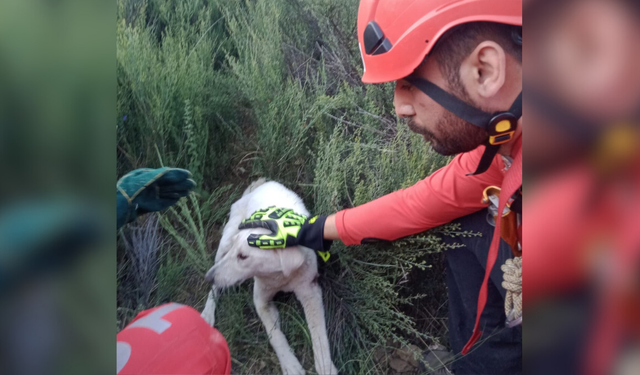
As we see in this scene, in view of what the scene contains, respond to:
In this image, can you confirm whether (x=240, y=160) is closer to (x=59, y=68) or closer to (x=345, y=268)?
(x=345, y=268)

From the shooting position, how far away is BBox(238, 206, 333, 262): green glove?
5.45 feet

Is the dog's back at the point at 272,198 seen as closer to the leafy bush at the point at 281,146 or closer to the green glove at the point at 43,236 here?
the leafy bush at the point at 281,146

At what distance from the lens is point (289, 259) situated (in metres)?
1.71

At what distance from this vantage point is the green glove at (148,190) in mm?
1292

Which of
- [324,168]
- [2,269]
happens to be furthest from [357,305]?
[2,269]

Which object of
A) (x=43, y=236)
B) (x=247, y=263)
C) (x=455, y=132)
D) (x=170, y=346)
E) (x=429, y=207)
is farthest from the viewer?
(x=247, y=263)

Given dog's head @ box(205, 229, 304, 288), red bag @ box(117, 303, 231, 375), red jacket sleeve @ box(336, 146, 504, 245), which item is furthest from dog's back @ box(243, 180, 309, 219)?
red bag @ box(117, 303, 231, 375)

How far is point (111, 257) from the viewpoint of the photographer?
61 centimetres

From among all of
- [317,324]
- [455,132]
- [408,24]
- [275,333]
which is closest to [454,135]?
[455,132]

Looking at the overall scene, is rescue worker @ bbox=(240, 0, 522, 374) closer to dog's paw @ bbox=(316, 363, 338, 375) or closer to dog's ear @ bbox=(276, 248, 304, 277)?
dog's ear @ bbox=(276, 248, 304, 277)

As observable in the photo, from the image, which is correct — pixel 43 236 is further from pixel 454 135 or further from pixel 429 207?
pixel 429 207

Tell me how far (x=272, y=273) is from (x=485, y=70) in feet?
3.53

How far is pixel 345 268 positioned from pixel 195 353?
84 cm

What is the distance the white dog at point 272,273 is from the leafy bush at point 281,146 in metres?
0.04
